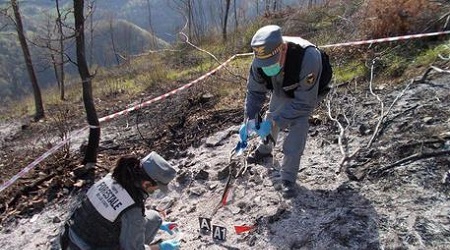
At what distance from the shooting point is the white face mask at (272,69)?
305 cm

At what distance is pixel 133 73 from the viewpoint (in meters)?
12.6

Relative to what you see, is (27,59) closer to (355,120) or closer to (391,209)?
(355,120)

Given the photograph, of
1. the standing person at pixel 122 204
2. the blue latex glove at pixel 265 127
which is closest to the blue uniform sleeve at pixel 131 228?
the standing person at pixel 122 204

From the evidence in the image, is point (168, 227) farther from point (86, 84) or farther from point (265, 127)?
point (86, 84)

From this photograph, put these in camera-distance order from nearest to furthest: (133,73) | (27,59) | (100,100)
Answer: (100,100) → (27,59) → (133,73)

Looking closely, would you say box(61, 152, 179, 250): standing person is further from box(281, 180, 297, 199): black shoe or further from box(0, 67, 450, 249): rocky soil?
box(281, 180, 297, 199): black shoe

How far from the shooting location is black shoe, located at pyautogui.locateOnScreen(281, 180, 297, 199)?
135 inches

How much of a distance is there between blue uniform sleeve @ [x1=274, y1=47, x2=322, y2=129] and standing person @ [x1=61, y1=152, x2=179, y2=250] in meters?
1.12

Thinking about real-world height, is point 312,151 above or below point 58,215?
above

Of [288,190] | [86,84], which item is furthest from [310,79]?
[86,84]

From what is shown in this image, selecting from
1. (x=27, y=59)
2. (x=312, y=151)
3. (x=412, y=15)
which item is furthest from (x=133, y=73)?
(x=312, y=151)

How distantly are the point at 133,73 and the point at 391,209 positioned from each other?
10.5 metres

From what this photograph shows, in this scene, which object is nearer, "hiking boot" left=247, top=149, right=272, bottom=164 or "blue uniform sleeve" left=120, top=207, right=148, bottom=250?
"blue uniform sleeve" left=120, top=207, right=148, bottom=250

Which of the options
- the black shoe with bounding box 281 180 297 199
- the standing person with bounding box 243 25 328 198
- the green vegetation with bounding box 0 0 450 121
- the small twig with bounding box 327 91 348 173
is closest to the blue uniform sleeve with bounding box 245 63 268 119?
the standing person with bounding box 243 25 328 198
